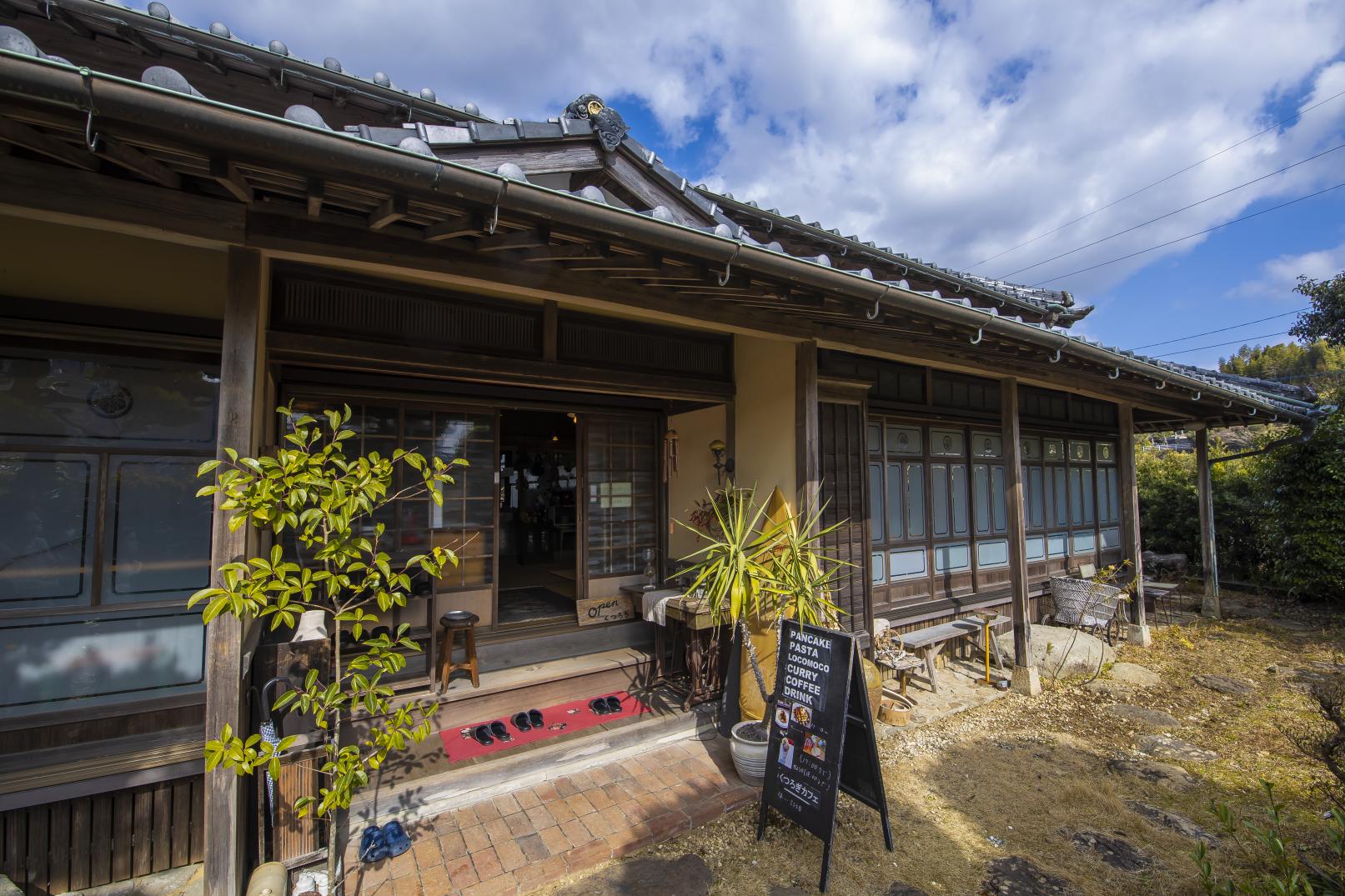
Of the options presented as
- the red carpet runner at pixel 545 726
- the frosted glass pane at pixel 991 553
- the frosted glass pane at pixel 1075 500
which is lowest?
the red carpet runner at pixel 545 726

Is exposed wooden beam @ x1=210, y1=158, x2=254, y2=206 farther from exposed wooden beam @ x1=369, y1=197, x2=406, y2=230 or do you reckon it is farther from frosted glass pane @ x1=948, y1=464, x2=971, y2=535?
frosted glass pane @ x1=948, y1=464, x2=971, y2=535

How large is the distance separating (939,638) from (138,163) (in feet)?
19.8

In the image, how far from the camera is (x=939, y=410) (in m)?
5.96

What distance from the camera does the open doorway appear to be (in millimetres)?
8234

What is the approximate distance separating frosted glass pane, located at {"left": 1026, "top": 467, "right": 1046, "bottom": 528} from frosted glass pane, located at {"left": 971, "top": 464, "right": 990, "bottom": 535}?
1070 millimetres

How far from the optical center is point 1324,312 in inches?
444

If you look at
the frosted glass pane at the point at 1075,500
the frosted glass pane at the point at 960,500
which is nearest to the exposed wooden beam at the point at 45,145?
the frosted glass pane at the point at 960,500

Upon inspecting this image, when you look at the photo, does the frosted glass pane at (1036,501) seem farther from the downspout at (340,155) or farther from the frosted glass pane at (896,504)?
the downspout at (340,155)

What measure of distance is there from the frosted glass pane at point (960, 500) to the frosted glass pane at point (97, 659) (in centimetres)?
655

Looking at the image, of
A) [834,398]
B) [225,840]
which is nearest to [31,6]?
[225,840]

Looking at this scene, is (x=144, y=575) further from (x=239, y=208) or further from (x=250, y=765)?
(x=239, y=208)

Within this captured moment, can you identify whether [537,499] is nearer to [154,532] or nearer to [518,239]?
[154,532]

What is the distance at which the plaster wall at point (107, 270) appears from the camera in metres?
2.73

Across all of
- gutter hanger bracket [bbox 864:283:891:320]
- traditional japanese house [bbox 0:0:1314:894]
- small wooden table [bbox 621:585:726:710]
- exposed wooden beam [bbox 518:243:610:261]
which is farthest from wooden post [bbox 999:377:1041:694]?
exposed wooden beam [bbox 518:243:610:261]
